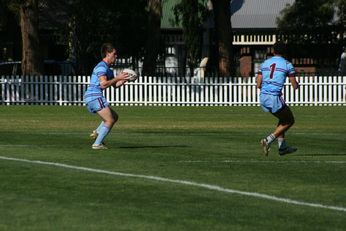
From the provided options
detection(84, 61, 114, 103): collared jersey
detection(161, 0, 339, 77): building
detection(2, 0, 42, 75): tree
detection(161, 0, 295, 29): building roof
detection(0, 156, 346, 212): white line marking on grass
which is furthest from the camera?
detection(161, 0, 295, 29): building roof

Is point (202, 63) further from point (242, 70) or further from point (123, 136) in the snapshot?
point (123, 136)

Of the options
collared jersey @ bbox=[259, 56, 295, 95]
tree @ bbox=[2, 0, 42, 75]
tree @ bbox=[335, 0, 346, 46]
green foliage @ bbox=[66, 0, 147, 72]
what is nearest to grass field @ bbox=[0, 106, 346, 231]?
collared jersey @ bbox=[259, 56, 295, 95]

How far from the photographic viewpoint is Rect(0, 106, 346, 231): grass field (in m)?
10.2

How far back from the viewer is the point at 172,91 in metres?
45.2

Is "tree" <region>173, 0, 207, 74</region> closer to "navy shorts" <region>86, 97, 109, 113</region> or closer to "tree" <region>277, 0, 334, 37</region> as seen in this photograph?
"tree" <region>277, 0, 334, 37</region>

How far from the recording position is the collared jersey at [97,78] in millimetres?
18984

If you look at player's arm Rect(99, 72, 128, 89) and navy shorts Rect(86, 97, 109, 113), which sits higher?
player's arm Rect(99, 72, 128, 89)

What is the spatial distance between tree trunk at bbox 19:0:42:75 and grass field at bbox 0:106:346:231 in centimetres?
2139

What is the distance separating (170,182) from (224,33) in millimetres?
36201

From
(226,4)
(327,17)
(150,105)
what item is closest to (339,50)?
(327,17)

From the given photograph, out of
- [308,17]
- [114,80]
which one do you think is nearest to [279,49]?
[114,80]

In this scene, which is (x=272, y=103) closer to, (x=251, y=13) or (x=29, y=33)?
(x=29, y=33)

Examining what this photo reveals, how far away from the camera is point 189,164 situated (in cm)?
1602

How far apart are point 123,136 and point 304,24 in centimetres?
4258
